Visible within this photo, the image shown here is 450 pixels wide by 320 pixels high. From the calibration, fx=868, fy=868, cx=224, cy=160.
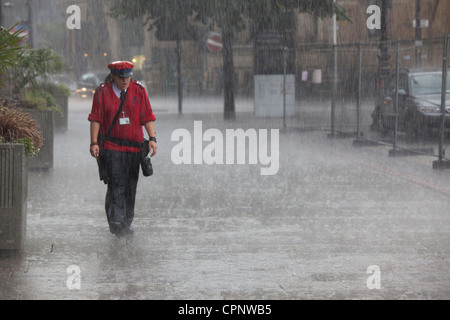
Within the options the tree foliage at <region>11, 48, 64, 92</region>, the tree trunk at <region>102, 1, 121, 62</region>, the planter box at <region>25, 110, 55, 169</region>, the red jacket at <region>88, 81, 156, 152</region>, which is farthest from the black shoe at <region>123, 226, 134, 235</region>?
the tree trunk at <region>102, 1, 121, 62</region>

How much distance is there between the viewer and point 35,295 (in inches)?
232

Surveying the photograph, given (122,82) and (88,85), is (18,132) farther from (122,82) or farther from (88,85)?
(88,85)

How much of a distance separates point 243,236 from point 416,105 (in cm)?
1083

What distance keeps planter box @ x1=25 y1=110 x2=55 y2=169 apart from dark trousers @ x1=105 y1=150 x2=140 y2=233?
4679 mm

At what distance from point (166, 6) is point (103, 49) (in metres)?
48.1

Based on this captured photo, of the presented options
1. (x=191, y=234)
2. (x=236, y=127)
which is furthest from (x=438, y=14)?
(x=191, y=234)

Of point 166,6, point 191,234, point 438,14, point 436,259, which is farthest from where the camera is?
point 438,14

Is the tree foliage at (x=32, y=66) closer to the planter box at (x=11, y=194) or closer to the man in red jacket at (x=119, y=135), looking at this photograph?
the man in red jacket at (x=119, y=135)

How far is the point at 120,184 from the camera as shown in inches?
319

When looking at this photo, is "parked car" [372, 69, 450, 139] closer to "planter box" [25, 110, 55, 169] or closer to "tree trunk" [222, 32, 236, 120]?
"tree trunk" [222, 32, 236, 120]

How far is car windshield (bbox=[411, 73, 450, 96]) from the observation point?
18.5m

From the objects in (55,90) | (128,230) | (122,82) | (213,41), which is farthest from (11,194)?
(213,41)

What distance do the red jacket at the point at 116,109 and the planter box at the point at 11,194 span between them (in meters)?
0.99
